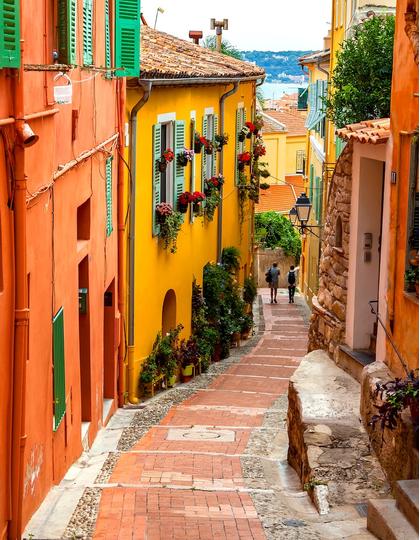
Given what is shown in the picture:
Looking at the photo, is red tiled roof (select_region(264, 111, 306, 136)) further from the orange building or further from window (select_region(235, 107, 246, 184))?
the orange building

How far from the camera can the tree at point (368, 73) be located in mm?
17734

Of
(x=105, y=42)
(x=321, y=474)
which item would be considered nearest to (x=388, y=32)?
(x=105, y=42)

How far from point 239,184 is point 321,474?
58.1ft

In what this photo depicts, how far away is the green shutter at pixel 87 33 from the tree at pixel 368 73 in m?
6.05

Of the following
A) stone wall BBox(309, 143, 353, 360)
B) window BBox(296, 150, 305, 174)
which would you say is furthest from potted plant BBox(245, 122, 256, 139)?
window BBox(296, 150, 305, 174)

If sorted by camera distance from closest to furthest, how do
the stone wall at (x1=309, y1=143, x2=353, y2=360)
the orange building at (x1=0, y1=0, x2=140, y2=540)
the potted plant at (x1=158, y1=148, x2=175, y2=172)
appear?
the orange building at (x1=0, y1=0, x2=140, y2=540)
the stone wall at (x1=309, y1=143, x2=353, y2=360)
the potted plant at (x1=158, y1=148, x2=175, y2=172)

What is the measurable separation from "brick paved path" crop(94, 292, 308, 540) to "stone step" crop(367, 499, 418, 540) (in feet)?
3.20

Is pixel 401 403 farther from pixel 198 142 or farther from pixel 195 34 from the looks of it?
pixel 195 34

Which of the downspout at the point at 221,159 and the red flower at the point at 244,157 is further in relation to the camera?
the red flower at the point at 244,157

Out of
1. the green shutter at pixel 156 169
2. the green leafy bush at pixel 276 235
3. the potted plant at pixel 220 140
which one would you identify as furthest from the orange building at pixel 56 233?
the green leafy bush at pixel 276 235

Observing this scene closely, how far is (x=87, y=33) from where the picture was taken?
12656 millimetres

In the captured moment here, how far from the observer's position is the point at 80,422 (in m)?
12.6

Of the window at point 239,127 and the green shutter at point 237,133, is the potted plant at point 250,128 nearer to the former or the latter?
the window at point 239,127

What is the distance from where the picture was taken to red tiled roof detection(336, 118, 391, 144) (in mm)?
11266
